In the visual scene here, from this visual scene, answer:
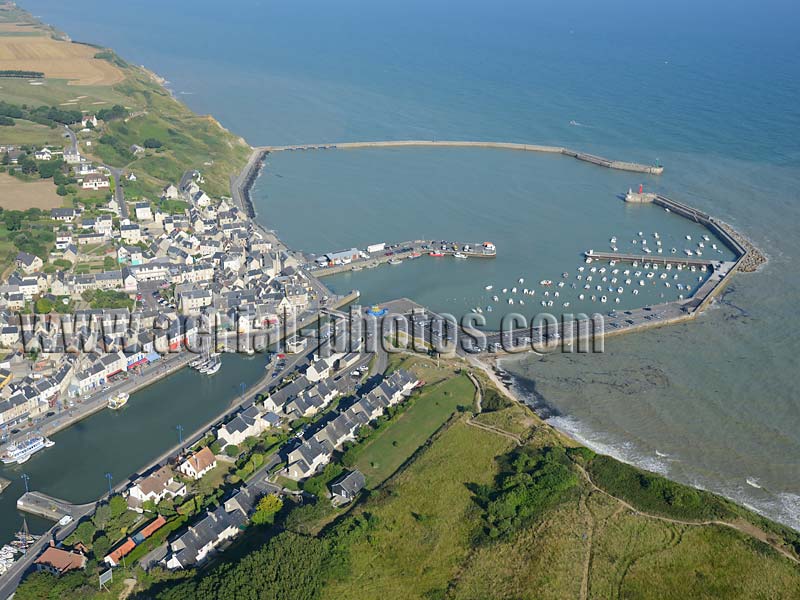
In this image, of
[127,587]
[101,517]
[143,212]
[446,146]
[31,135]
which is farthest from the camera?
[446,146]

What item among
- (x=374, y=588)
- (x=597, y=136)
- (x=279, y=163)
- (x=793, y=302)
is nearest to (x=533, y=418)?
(x=374, y=588)

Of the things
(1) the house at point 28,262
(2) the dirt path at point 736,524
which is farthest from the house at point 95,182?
(2) the dirt path at point 736,524

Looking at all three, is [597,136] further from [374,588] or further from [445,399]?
[374,588]

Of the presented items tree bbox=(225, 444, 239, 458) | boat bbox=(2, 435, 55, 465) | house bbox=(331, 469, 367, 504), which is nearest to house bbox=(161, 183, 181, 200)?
boat bbox=(2, 435, 55, 465)

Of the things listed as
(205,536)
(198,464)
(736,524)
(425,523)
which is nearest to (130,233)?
(198,464)

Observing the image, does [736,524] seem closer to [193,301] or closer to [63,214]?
[193,301]

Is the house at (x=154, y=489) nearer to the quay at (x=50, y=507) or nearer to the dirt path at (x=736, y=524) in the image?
the quay at (x=50, y=507)
